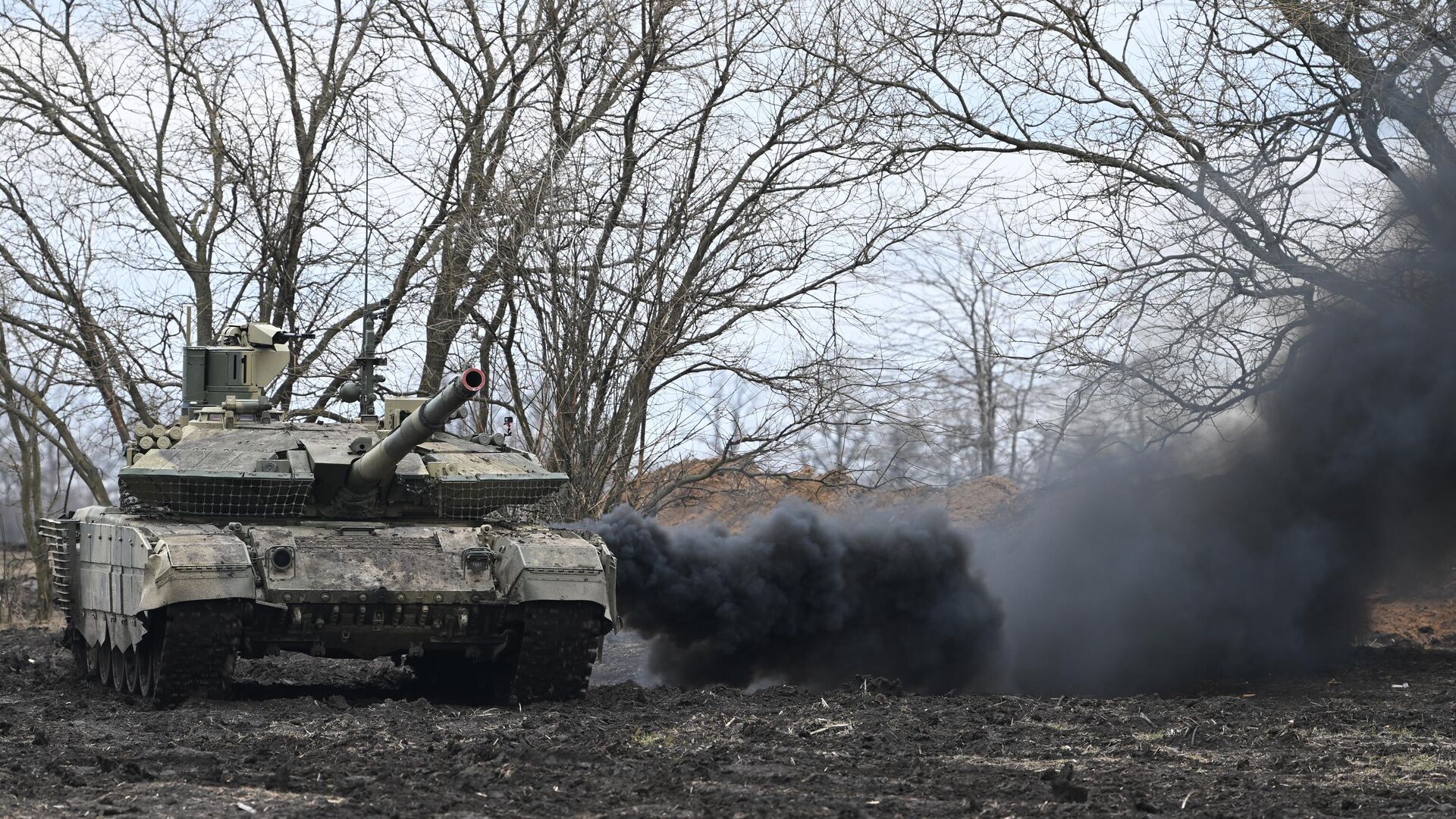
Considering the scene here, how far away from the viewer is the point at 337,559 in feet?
37.0

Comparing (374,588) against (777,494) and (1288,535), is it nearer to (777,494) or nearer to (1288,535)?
(1288,535)

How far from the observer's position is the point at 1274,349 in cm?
1558

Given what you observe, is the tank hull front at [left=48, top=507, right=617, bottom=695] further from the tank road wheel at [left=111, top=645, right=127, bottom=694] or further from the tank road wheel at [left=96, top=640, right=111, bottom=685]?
the tank road wheel at [left=96, top=640, right=111, bottom=685]

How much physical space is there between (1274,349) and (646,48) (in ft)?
26.2

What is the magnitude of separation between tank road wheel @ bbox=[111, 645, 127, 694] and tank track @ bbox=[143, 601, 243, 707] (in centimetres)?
144

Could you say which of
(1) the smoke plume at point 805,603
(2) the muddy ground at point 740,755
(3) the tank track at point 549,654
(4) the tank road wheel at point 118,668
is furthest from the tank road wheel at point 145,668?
(1) the smoke plume at point 805,603

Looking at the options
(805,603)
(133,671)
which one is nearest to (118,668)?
(133,671)

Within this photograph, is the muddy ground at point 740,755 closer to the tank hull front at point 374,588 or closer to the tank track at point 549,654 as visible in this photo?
the tank track at point 549,654

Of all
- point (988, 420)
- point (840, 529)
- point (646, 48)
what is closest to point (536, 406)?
point (646, 48)

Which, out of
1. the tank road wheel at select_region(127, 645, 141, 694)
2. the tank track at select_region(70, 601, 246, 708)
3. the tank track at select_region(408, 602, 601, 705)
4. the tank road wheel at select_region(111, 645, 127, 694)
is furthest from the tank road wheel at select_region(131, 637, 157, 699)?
the tank track at select_region(408, 602, 601, 705)

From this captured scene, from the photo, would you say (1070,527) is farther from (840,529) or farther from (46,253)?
(46,253)

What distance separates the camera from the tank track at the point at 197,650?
10.8 m

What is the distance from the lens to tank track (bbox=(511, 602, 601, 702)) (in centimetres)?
1140

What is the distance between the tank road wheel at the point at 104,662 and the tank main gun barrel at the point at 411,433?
2.64m
